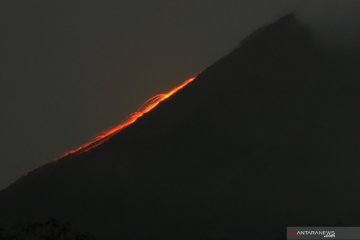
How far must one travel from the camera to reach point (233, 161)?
131 feet

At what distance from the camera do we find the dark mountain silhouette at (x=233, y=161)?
36.7 m

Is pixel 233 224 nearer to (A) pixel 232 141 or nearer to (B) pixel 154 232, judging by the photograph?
(B) pixel 154 232

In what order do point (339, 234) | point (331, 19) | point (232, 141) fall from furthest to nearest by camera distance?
point (331, 19)
point (232, 141)
point (339, 234)

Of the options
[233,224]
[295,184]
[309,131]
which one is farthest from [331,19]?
[233,224]

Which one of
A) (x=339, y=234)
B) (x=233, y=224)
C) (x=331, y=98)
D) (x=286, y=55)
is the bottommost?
(x=339, y=234)

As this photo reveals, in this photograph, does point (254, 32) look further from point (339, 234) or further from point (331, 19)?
point (339, 234)

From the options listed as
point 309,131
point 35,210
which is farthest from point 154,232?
point 309,131

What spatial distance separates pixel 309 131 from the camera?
4125 centimetres

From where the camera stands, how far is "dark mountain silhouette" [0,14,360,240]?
3666 cm

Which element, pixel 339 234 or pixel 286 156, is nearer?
pixel 339 234

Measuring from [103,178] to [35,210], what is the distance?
251 centimetres

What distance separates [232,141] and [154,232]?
6.26m

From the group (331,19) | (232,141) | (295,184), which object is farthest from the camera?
(331,19)

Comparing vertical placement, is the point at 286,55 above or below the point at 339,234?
above
